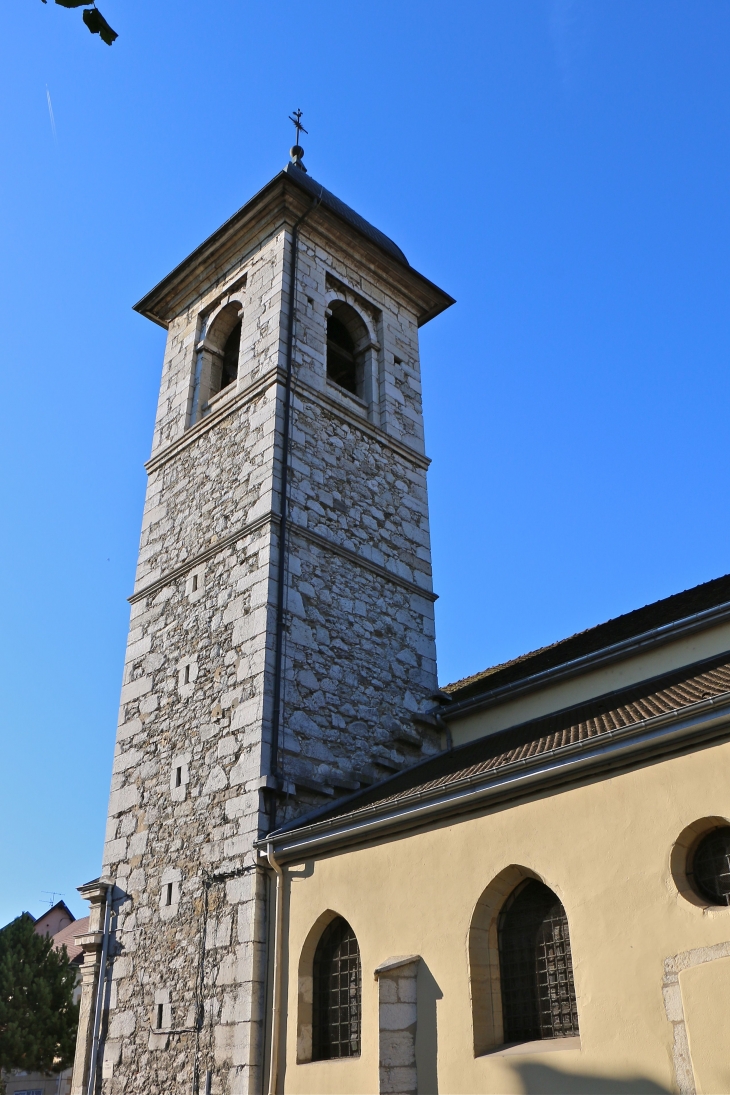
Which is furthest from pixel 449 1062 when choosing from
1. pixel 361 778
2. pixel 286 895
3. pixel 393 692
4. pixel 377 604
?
pixel 377 604

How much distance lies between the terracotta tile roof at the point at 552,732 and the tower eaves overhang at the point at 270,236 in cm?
758

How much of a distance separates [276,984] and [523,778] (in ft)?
9.93

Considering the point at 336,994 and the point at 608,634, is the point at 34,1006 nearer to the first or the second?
the point at 336,994

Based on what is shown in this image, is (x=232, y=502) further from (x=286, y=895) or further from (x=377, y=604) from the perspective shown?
(x=286, y=895)

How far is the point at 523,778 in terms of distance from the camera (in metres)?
6.62

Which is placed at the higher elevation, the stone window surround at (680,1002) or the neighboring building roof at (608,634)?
the neighboring building roof at (608,634)

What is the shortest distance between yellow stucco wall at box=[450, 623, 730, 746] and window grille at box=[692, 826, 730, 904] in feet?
11.4

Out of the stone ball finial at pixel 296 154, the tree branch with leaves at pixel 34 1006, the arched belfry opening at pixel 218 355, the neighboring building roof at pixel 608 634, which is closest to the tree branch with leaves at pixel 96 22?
the neighboring building roof at pixel 608 634

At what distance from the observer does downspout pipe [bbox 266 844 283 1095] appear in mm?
7645

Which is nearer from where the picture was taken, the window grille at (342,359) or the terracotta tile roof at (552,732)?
the terracotta tile roof at (552,732)

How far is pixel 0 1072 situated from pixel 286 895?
11068 millimetres

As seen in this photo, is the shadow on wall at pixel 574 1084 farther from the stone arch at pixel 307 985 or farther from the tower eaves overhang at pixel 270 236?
the tower eaves overhang at pixel 270 236

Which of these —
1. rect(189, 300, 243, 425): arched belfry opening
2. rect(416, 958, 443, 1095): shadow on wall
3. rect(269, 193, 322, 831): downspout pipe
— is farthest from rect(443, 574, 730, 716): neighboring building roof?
rect(189, 300, 243, 425): arched belfry opening

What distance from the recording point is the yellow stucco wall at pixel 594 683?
30.2 feet
